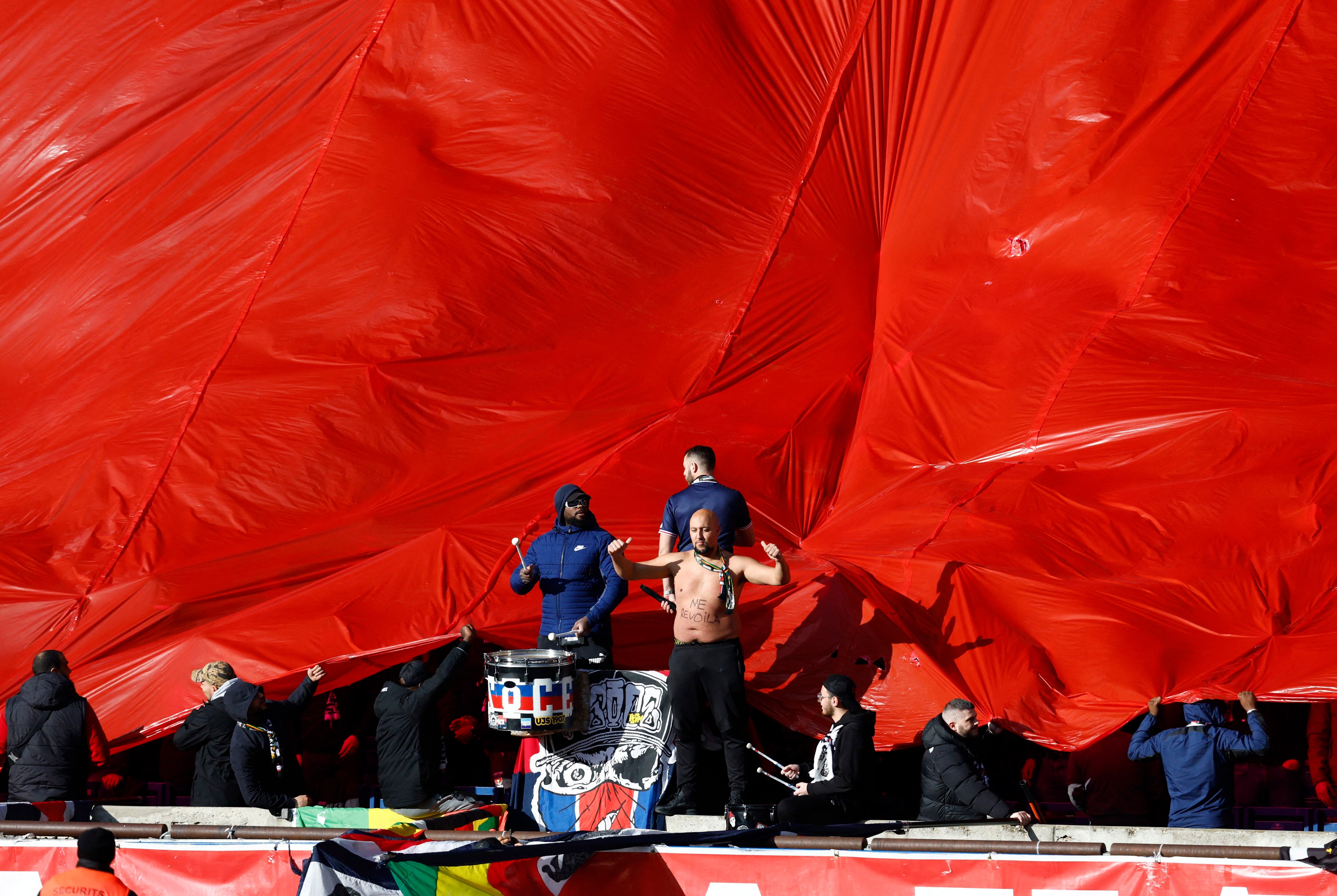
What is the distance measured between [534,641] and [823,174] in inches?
167

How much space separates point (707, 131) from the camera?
11.0 meters

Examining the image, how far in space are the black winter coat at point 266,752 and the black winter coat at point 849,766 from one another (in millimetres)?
2802

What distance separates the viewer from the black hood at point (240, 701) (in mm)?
7988

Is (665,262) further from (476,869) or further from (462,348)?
(476,869)

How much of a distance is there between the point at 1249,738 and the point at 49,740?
634 centimetres

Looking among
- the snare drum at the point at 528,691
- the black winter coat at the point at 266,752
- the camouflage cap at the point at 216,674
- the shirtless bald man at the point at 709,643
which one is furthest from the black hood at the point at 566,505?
the camouflage cap at the point at 216,674

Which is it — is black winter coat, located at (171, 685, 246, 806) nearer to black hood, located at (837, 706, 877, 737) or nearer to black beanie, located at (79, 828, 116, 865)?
black beanie, located at (79, 828, 116, 865)

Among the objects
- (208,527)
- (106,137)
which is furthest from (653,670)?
(106,137)

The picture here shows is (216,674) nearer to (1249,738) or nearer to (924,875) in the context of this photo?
(924,875)

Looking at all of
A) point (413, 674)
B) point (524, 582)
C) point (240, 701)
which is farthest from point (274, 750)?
point (524, 582)

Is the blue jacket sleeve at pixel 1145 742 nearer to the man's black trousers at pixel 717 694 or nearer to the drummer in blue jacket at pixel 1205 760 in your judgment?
the drummer in blue jacket at pixel 1205 760

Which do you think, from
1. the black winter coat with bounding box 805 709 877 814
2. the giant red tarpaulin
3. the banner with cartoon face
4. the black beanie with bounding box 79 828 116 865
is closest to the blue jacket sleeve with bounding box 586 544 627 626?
the banner with cartoon face

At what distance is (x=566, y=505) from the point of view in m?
8.46

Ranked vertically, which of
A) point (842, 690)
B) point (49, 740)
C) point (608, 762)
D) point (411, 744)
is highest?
point (842, 690)
